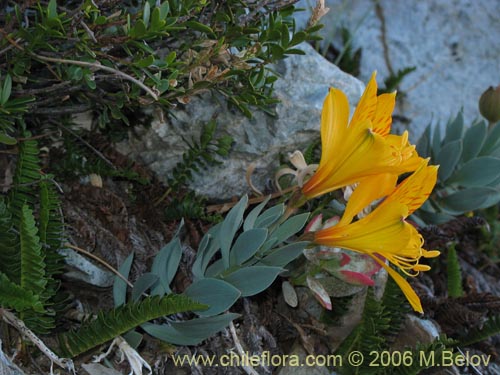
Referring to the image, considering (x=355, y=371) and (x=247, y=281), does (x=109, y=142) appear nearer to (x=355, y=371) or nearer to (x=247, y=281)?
(x=247, y=281)

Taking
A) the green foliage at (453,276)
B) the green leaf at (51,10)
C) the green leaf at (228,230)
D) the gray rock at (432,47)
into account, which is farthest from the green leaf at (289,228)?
the gray rock at (432,47)

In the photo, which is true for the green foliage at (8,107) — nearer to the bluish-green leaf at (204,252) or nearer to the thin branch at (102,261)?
the thin branch at (102,261)

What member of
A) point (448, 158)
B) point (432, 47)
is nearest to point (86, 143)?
point (448, 158)

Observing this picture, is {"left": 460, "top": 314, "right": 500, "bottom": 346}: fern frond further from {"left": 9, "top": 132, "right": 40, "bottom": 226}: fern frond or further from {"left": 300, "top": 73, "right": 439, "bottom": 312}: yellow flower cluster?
{"left": 9, "top": 132, "right": 40, "bottom": 226}: fern frond

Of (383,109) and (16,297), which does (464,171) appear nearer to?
(383,109)

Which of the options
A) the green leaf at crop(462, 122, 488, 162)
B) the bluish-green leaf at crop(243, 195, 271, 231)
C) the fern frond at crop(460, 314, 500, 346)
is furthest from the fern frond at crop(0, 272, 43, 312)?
the green leaf at crop(462, 122, 488, 162)

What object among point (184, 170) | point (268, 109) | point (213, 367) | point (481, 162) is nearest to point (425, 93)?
point (481, 162)
